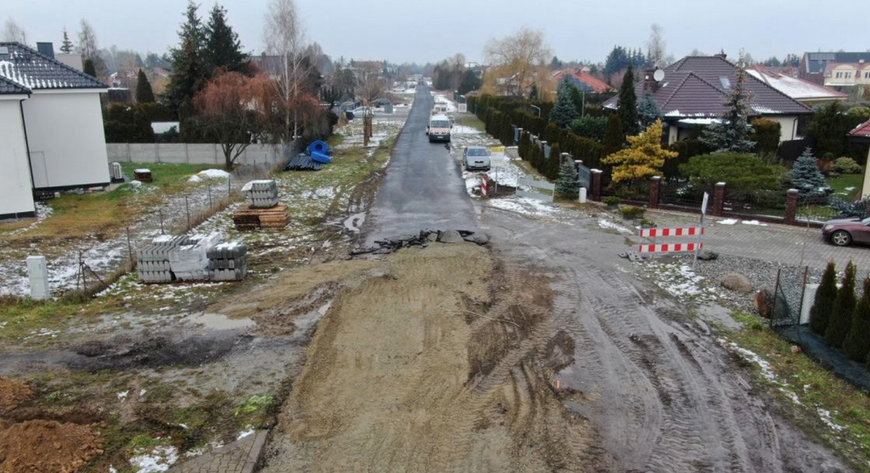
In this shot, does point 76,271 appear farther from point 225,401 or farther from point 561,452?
point 561,452

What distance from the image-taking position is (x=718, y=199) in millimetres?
22328

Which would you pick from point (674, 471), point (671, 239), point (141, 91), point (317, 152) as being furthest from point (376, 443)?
point (141, 91)

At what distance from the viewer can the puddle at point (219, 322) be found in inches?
495

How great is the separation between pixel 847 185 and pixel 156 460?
2877cm

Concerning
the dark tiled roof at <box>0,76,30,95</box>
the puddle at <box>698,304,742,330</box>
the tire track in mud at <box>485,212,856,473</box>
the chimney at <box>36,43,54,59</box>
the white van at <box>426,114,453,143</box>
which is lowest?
the tire track in mud at <box>485,212,856,473</box>

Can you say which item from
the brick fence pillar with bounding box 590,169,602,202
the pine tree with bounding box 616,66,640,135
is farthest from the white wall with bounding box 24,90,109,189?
the pine tree with bounding box 616,66,640,135

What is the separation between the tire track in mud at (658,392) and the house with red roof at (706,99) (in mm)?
20862

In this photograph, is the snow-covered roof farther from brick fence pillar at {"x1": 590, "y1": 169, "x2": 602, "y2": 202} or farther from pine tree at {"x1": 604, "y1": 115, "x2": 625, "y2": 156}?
brick fence pillar at {"x1": 590, "y1": 169, "x2": 602, "y2": 202}

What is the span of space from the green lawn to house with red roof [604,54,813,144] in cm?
541

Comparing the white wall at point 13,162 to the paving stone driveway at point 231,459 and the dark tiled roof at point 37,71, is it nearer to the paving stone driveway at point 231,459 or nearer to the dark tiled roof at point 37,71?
the dark tiled roof at point 37,71

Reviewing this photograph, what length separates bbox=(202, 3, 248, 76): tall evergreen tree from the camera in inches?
1676

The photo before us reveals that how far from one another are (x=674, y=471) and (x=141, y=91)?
173 feet

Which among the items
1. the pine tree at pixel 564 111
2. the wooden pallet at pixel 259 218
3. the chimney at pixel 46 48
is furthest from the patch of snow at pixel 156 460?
the pine tree at pixel 564 111

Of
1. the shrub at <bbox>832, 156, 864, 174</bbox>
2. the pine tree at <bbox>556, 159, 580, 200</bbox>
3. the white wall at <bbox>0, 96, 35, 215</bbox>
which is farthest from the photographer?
the shrub at <bbox>832, 156, 864, 174</bbox>
